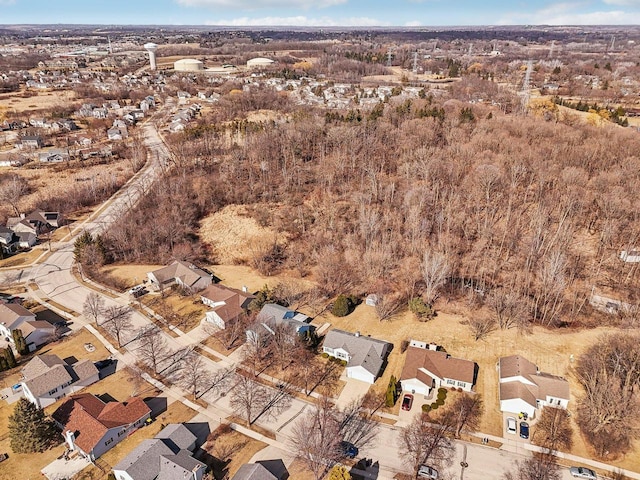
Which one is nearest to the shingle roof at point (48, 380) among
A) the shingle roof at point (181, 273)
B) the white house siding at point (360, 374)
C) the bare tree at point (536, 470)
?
the shingle roof at point (181, 273)

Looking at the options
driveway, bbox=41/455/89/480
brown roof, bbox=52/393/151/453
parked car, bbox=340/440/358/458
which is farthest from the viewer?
brown roof, bbox=52/393/151/453

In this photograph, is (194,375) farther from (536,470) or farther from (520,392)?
(520,392)

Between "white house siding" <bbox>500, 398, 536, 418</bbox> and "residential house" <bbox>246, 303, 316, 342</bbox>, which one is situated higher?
"residential house" <bbox>246, 303, 316, 342</bbox>

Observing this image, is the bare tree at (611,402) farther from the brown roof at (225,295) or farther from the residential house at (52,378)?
the residential house at (52,378)

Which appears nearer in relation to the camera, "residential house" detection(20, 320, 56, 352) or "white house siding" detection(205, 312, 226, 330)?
"residential house" detection(20, 320, 56, 352)

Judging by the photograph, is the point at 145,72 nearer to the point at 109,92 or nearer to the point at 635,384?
the point at 109,92

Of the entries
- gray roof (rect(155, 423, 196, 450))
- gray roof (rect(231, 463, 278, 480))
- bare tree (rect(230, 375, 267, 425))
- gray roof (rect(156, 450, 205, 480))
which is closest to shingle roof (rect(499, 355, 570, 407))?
gray roof (rect(231, 463, 278, 480))

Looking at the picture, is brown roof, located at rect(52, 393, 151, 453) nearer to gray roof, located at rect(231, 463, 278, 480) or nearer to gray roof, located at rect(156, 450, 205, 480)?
gray roof, located at rect(156, 450, 205, 480)
